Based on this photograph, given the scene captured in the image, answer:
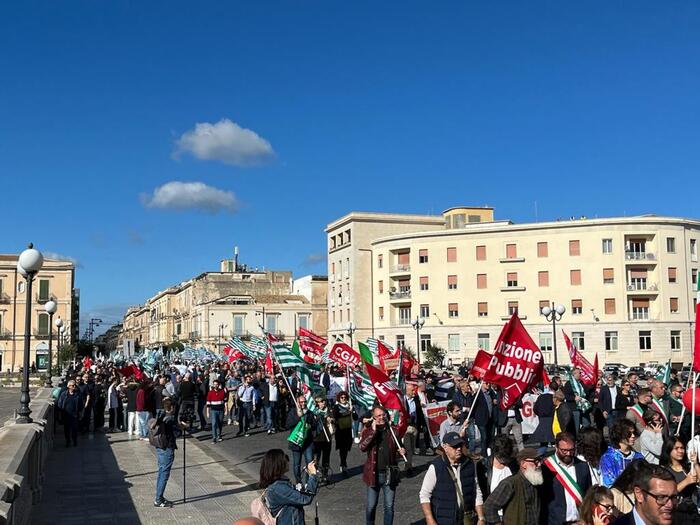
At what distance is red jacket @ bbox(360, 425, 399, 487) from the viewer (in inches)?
344

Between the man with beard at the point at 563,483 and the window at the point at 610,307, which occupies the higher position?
the window at the point at 610,307

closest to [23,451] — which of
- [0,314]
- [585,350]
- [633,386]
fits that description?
[633,386]

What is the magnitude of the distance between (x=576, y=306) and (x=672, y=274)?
8.09 metres

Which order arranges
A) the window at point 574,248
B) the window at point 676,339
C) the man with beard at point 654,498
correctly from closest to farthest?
the man with beard at point 654,498, the window at point 676,339, the window at point 574,248

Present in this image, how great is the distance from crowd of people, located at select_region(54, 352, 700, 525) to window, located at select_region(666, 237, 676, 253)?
4690cm

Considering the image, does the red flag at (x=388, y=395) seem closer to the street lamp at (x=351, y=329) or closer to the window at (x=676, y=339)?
the window at (x=676, y=339)

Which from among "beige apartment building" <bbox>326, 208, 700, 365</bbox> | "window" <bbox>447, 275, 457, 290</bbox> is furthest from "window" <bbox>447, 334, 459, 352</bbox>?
"window" <bbox>447, 275, 457, 290</bbox>

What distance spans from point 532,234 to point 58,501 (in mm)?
56621

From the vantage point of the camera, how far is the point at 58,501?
36.6 ft

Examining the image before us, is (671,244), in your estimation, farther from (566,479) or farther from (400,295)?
(566,479)

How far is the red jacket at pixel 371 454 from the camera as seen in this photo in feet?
28.7

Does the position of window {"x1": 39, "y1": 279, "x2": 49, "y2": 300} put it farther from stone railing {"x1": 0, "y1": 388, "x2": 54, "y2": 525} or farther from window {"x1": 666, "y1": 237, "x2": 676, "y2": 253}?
stone railing {"x1": 0, "y1": 388, "x2": 54, "y2": 525}

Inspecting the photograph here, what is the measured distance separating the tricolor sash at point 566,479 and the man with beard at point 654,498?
1878mm

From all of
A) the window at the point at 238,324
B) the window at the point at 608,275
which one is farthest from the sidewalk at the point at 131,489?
the window at the point at 238,324
